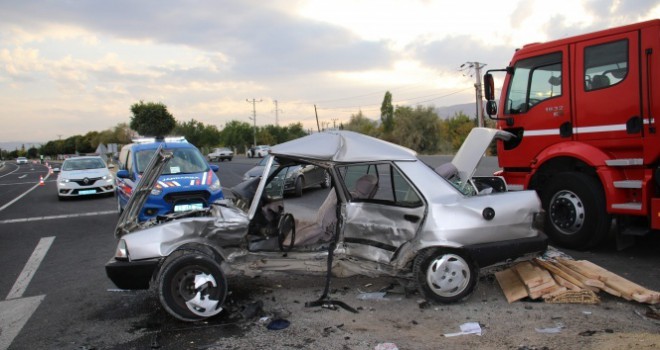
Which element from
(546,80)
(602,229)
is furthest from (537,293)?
(546,80)

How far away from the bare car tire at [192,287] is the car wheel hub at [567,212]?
4.69m

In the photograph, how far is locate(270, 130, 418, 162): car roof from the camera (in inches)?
185

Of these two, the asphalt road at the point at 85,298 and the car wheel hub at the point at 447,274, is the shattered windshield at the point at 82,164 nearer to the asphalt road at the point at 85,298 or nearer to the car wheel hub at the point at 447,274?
the asphalt road at the point at 85,298

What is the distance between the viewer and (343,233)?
495 cm

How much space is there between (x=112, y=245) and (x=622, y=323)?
7.60 metres

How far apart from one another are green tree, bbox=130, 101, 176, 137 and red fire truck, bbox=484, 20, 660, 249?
4713 cm

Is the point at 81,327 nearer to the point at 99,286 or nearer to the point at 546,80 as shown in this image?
the point at 99,286

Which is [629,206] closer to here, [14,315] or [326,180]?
[326,180]

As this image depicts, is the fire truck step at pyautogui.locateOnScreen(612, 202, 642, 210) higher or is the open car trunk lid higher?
the open car trunk lid

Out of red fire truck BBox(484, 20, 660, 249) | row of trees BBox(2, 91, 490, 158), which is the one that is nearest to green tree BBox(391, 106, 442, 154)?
row of trees BBox(2, 91, 490, 158)

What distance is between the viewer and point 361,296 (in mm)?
5012

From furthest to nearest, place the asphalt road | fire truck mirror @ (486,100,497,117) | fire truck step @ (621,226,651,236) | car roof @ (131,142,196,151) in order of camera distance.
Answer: car roof @ (131,142,196,151), fire truck mirror @ (486,100,497,117), fire truck step @ (621,226,651,236), the asphalt road

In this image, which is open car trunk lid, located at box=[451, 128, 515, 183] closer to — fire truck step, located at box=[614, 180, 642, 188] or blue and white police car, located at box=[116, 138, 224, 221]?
fire truck step, located at box=[614, 180, 642, 188]

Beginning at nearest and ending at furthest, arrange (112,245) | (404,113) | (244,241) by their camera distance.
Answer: (244,241), (112,245), (404,113)
